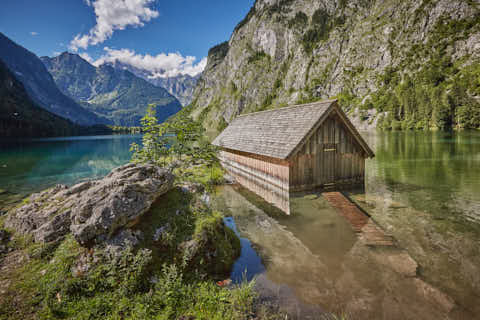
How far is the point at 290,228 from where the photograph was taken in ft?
35.1

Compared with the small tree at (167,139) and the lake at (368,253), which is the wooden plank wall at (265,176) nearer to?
the lake at (368,253)

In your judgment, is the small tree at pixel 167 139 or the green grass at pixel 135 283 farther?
the small tree at pixel 167 139

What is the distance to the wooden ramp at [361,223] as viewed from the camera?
9219mm

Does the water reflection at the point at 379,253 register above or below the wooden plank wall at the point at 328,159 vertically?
below

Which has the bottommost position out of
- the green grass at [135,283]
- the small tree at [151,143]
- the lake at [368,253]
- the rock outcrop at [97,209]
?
the lake at [368,253]

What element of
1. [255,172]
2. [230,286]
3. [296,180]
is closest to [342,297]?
[230,286]

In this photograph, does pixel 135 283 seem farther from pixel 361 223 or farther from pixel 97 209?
pixel 361 223

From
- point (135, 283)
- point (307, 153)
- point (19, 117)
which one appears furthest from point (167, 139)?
point (19, 117)

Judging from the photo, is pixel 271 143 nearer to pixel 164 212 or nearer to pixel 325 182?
pixel 325 182

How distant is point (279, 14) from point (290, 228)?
21475 cm

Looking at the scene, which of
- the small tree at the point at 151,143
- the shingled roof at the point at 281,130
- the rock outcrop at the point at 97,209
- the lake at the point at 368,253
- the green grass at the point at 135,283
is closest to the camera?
the green grass at the point at 135,283

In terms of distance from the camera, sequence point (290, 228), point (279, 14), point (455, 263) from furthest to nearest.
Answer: point (279, 14)
point (290, 228)
point (455, 263)

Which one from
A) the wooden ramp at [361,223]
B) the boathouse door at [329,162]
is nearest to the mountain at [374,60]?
the boathouse door at [329,162]

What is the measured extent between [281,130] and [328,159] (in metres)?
3.94
